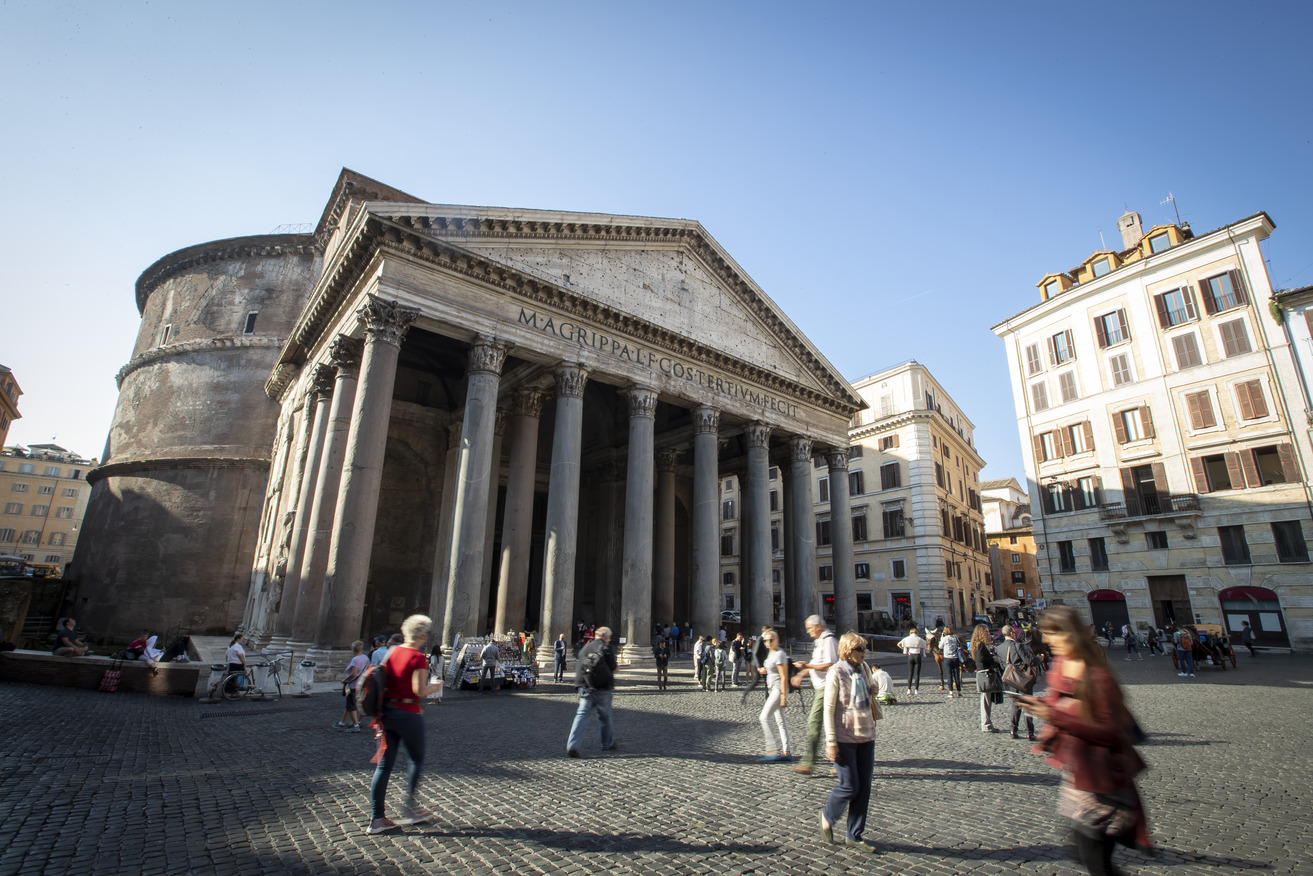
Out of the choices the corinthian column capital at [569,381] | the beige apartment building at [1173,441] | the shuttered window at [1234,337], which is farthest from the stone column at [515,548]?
the shuttered window at [1234,337]

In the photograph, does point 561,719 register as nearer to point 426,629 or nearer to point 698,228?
point 426,629

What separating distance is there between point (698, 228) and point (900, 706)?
14.4 m

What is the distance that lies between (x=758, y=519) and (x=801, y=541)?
1781 mm

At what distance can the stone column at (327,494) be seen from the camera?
13.0 meters

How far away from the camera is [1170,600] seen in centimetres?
2162

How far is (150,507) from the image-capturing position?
23781 mm

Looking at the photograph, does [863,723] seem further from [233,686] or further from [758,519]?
[758,519]

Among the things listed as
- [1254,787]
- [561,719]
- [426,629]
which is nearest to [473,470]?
[561,719]

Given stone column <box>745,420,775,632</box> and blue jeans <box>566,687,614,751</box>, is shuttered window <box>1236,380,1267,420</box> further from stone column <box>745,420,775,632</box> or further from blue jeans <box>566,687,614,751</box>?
blue jeans <box>566,687,614,751</box>

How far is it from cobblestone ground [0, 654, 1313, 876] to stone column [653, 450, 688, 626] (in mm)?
11852

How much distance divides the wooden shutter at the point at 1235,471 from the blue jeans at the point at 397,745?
1041 inches

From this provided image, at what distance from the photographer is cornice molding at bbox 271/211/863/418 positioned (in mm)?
13578

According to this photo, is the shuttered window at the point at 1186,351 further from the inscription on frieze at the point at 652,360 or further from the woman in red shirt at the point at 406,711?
the woman in red shirt at the point at 406,711

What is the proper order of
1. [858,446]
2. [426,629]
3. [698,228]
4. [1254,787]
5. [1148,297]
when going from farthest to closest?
1. [858,446]
2. [1148,297]
3. [698,228]
4. [1254,787]
5. [426,629]
